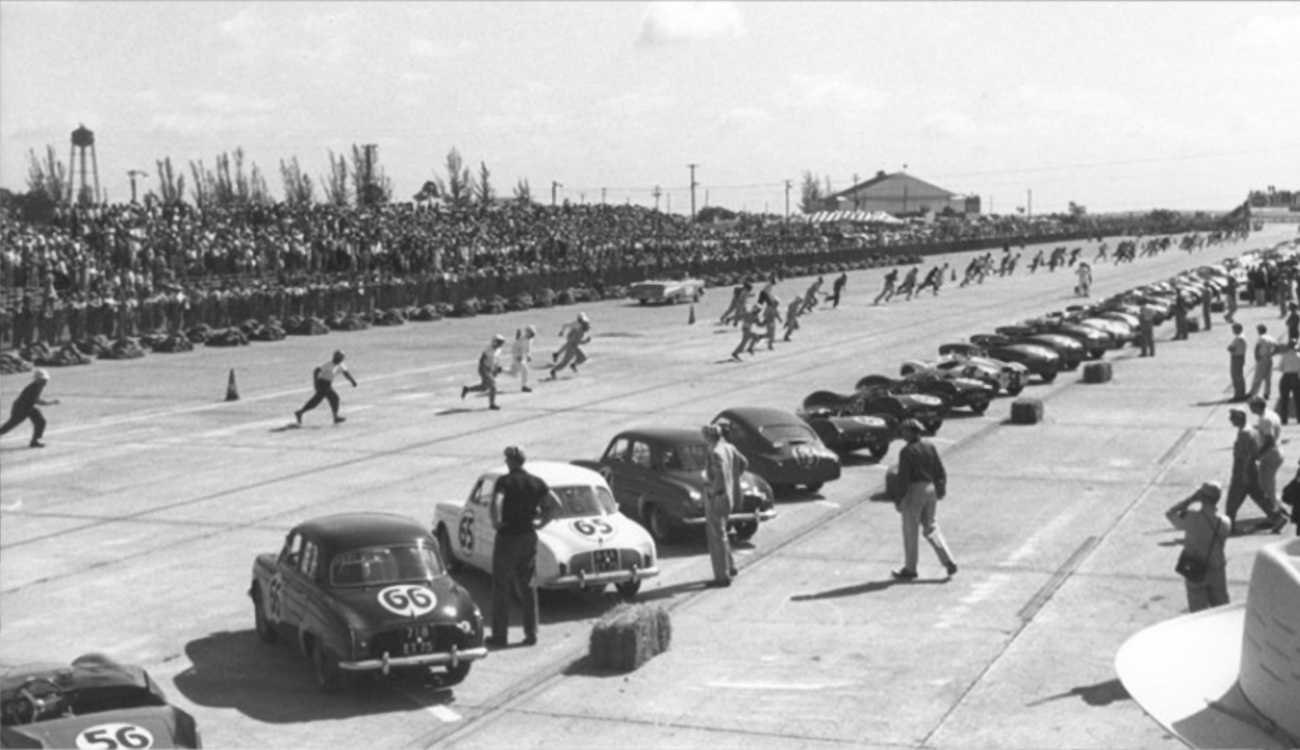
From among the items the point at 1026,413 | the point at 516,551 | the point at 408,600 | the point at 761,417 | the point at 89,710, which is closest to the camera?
the point at 89,710

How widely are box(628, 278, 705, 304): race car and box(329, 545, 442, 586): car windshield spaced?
178 ft

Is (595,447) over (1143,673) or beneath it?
beneath

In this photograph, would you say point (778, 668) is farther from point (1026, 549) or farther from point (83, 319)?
point (83, 319)

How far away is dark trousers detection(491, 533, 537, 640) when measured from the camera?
48.9 ft

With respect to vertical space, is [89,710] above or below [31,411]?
below

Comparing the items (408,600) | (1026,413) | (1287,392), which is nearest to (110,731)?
(408,600)

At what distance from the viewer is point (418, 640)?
519 inches

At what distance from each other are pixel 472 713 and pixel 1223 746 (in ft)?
27.6

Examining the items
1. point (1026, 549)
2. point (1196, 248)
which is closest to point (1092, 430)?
point (1026, 549)

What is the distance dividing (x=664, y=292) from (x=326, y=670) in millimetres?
55317

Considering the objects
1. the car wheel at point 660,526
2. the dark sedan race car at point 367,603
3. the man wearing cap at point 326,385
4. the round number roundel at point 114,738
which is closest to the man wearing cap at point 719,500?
the car wheel at point 660,526

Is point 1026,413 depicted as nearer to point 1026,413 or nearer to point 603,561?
point 1026,413

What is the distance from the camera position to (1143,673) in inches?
224

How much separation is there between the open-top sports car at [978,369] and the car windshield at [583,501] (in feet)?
51.1
